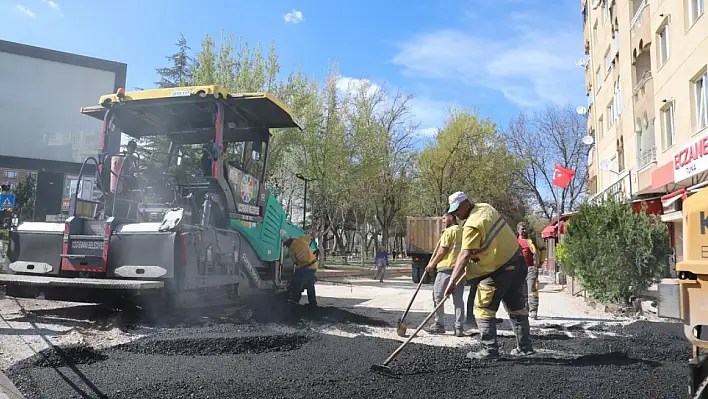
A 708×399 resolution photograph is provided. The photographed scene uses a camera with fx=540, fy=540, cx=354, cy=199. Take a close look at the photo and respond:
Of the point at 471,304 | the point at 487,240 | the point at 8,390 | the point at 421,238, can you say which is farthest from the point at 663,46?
the point at 8,390

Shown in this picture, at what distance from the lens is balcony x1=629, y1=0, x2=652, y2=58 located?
17.0 m

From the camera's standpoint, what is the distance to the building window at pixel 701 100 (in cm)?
1311

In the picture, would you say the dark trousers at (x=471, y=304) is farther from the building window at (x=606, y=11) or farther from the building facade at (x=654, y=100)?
the building window at (x=606, y=11)

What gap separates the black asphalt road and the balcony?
13.9 meters

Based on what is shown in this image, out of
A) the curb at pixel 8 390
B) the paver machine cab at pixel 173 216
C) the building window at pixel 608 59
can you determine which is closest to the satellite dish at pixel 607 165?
the building window at pixel 608 59

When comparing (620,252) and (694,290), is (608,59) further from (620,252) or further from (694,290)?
(694,290)

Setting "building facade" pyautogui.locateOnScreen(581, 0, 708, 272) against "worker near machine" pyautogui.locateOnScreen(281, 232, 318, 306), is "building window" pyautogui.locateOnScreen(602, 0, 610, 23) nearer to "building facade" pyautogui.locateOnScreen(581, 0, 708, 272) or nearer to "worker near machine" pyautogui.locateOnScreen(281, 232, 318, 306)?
"building facade" pyautogui.locateOnScreen(581, 0, 708, 272)

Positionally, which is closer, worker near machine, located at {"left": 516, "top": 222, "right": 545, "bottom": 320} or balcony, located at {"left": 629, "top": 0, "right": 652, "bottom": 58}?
worker near machine, located at {"left": 516, "top": 222, "right": 545, "bottom": 320}

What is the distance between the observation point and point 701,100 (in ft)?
44.0

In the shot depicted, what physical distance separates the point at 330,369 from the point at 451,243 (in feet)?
9.98

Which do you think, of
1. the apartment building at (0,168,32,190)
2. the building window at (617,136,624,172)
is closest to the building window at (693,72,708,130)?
the building window at (617,136,624,172)

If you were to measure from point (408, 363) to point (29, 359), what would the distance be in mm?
3357

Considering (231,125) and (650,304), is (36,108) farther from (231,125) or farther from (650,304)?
(650,304)

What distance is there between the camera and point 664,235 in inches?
369
